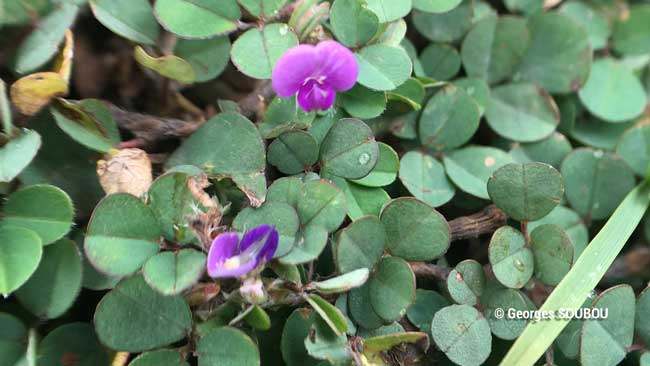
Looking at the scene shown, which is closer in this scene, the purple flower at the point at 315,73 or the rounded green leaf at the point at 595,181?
the purple flower at the point at 315,73

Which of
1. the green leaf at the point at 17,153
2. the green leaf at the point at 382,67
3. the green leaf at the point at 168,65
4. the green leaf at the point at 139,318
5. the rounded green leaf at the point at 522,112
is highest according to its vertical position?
the green leaf at the point at 382,67

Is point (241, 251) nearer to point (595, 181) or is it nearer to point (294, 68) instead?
point (294, 68)

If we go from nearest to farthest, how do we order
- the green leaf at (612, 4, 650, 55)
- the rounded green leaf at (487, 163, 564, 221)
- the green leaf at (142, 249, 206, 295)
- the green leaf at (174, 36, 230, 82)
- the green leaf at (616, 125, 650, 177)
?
the green leaf at (142, 249, 206, 295) < the rounded green leaf at (487, 163, 564, 221) < the green leaf at (174, 36, 230, 82) < the green leaf at (616, 125, 650, 177) < the green leaf at (612, 4, 650, 55)

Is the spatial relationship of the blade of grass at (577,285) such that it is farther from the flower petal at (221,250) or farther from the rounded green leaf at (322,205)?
the flower petal at (221,250)

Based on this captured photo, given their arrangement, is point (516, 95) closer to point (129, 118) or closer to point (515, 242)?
point (515, 242)

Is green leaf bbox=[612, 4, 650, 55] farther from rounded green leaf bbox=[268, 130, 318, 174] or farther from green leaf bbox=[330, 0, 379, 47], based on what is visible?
rounded green leaf bbox=[268, 130, 318, 174]

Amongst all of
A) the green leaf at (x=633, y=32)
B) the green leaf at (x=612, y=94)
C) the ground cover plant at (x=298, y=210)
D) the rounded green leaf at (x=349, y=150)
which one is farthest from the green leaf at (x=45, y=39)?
the green leaf at (x=633, y=32)

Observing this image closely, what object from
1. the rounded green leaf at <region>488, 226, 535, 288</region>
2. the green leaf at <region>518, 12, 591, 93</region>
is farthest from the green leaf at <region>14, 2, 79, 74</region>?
the green leaf at <region>518, 12, 591, 93</region>
